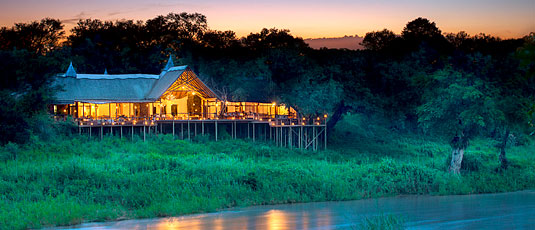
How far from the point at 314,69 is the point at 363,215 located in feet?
75.8

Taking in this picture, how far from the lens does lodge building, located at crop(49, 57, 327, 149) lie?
45469 millimetres

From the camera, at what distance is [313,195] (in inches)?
1176

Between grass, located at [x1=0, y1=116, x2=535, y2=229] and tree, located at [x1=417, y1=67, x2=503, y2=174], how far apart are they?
2011 millimetres

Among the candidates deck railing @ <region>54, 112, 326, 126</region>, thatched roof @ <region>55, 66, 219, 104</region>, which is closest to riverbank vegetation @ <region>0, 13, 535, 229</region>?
deck railing @ <region>54, 112, 326, 126</region>

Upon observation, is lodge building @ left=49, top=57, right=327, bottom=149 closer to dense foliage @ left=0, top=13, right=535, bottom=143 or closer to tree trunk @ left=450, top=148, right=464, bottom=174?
dense foliage @ left=0, top=13, right=535, bottom=143

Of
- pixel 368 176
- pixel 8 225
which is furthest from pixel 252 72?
pixel 8 225

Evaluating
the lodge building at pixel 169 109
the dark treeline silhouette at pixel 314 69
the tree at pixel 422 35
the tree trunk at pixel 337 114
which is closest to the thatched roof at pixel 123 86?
the lodge building at pixel 169 109

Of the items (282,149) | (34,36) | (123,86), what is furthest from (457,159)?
(34,36)

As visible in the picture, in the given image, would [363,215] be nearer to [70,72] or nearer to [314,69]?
[314,69]

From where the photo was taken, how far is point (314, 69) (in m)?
46.7

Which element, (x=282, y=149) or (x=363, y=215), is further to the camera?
(x=282, y=149)

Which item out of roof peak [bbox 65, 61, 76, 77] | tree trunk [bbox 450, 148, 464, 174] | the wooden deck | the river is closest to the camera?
the river

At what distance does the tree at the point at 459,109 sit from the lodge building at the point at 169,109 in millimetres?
10532

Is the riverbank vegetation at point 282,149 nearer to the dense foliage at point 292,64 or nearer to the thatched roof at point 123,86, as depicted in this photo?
the dense foliage at point 292,64
